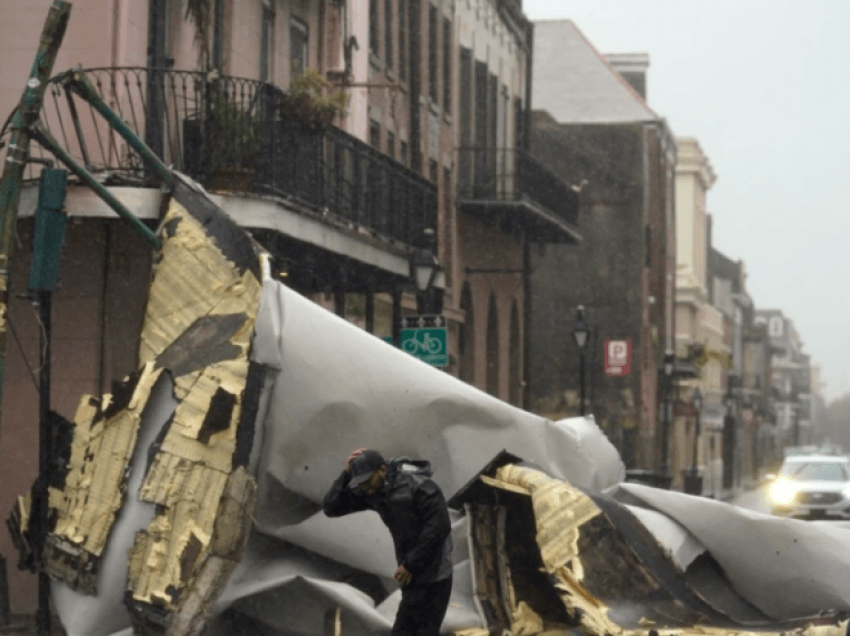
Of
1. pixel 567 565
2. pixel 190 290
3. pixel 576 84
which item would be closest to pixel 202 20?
pixel 190 290

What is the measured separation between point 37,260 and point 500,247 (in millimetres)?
26037

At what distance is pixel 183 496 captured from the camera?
1044 cm

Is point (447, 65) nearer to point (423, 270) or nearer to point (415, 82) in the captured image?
point (415, 82)

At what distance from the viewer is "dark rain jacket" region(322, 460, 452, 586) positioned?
30.3ft

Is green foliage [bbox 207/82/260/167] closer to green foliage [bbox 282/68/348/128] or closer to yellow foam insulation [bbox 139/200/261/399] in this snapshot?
green foliage [bbox 282/68/348/128]

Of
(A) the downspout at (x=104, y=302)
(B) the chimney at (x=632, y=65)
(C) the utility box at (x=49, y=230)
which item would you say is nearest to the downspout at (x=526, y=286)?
(A) the downspout at (x=104, y=302)

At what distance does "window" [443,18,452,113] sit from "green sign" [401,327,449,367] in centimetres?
1252

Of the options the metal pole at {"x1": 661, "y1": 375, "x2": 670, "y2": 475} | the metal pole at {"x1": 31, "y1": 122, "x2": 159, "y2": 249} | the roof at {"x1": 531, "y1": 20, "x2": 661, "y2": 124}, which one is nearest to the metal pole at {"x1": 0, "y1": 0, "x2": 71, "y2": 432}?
the metal pole at {"x1": 31, "y1": 122, "x2": 159, "y2": 249}

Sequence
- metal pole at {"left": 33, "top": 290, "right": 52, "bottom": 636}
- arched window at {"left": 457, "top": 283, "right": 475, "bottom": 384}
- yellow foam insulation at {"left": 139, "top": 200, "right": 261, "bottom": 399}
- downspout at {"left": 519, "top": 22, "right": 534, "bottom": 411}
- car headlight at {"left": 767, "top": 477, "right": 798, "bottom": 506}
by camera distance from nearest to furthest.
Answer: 1. metal pole at {"left": 33, "top": 290, "right": 52, "bottom": 636}
2. yellow foam insulation at {"left": 139, "top": 200, "right": 261, "bottom": 399}
3. car headlight at {"left": 767, "top": 477, "right": 798, "bottom": 506}
4. arched window at {"left": 457, "top": 283, "right": 475, "bottom": 384}
5. downspout at {"left": 519, "top": 22, "right": 534, "bottom": 411}

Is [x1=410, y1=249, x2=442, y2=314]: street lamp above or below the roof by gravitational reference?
below

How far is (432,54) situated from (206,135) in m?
15.9

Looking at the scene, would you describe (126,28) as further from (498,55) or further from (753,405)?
(753,405)

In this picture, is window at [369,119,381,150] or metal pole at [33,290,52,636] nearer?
metal pole at [33,290,52,636]

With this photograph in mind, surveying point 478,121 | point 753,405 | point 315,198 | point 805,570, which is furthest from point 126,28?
point 753,405
